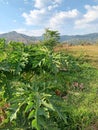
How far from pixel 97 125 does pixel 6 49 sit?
73.9 inches

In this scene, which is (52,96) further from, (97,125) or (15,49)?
(97,125)

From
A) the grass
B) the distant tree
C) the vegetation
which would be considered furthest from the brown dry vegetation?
the vegetation

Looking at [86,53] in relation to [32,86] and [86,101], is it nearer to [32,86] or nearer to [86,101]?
[86,101]

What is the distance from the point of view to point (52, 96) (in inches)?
138

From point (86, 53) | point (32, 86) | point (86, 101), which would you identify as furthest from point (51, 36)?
point (32, 86)

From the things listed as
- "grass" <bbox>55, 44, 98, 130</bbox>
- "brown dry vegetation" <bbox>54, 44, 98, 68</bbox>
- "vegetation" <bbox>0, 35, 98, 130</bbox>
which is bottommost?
"grass" <bbox>55, 44, 98, 130</bbox>

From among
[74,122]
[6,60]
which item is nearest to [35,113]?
[6,60]

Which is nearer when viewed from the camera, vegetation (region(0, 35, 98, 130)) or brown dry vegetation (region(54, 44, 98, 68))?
vegetation (region(0, 35, 98, 130))

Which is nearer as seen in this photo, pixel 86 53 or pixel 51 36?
pixel 86 53

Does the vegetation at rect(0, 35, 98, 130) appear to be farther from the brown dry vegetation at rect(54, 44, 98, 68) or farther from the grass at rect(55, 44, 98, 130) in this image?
the brown dry vegetation at rect(54, 44, 98, 68)

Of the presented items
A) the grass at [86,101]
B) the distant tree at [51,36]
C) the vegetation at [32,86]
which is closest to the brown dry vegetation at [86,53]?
the distant tree at [51,36]

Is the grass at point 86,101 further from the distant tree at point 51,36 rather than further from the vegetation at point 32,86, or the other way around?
the distant tree at point 51,36

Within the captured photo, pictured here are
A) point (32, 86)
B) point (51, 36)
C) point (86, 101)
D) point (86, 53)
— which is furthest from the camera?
point (51, 36)

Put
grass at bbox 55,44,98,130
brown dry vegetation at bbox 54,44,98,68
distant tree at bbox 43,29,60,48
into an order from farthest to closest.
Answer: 1. distant tree at bbox 43,29,60,48
2. brown dry vegetation at bbox 54,44,98,68
3. grass at bbox 55,44,98,130
